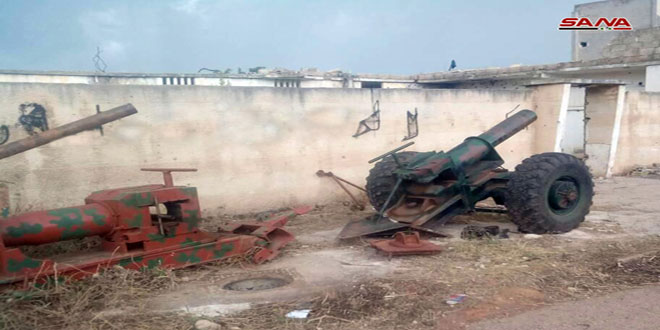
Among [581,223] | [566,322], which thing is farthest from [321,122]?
[566,322]

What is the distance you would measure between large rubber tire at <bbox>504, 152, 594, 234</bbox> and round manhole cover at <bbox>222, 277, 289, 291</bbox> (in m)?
3.24

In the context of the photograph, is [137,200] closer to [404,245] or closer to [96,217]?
[96,217]

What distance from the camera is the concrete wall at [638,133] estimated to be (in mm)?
13641

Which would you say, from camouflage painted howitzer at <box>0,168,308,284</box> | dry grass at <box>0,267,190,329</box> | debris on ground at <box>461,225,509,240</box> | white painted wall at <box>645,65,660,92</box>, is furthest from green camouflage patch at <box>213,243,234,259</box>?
white painted wall at <box>645,65,660,92</box>

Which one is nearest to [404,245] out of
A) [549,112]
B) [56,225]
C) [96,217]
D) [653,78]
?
[96,217]

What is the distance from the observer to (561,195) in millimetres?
6840

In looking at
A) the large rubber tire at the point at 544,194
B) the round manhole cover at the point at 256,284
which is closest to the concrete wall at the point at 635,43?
the large rubber tire at the point at 544,194

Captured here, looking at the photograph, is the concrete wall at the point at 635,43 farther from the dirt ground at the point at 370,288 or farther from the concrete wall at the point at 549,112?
the dirt ground at the point at 370,288

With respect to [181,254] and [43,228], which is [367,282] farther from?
[43,228]

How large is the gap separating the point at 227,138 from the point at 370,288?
176 inches

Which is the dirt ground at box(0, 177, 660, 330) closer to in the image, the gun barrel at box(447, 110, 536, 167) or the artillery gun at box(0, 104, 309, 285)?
the artillery gun at box(0, 104, 309, 285)

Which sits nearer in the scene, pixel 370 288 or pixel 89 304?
pixel 89 304

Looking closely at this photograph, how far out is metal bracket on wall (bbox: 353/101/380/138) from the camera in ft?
32.3

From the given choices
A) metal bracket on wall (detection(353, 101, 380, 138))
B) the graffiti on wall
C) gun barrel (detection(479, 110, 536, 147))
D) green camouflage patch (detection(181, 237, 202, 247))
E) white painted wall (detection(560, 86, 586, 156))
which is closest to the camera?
green camouflage patch (detection(181, 237, 202, 247))
